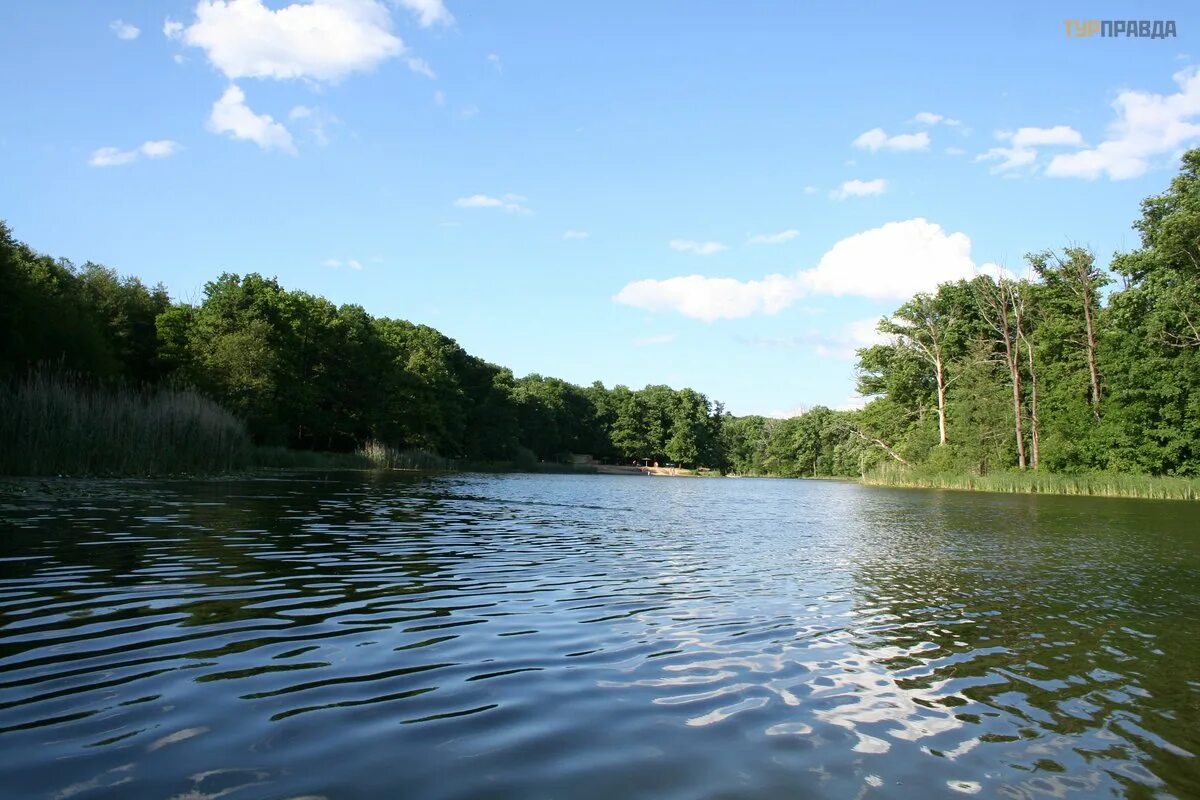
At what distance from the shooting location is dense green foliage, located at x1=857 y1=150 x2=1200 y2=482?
155 ft

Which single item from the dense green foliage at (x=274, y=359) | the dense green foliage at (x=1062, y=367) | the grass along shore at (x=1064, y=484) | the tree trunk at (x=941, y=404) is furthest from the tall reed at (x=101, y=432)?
the tree trunk at (x=941, y=404)

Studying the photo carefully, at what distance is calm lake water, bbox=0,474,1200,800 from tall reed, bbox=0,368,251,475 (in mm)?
10148

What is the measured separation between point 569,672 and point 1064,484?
49161 millimetres

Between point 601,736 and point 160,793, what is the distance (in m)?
2.21

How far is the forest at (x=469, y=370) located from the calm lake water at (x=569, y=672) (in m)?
17.4

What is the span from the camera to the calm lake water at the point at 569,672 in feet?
13.1

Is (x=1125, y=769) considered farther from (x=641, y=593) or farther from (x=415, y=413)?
(x=415, y=413)

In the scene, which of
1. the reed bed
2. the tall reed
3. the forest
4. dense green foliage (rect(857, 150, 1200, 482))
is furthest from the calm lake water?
the reed bed

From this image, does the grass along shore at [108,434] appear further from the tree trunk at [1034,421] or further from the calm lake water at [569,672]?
the tree trunk at [1034,421]

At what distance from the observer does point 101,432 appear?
942 inches

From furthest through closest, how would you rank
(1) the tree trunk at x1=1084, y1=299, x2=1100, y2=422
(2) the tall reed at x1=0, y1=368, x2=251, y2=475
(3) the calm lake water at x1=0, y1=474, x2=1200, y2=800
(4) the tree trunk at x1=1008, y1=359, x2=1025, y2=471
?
1. (4) the tree trunk at x1=1008, y1=359, x2=1025, y2=471
2. (1) the tree trunk at x1=1084, y1=299, x2=1100, y2=422
3. (2) the tall reed at x1=0, y1=368, x2=251, y2=475
4. (3) the calm lake water at x1=0, y1=474, x2=1200, y2=800

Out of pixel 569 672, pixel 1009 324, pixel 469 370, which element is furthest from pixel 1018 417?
pixel 469 370

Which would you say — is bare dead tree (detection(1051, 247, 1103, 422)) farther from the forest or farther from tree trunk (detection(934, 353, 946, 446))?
tree trunk (detection(934, 353, 946, 446))

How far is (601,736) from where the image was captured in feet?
14.8
